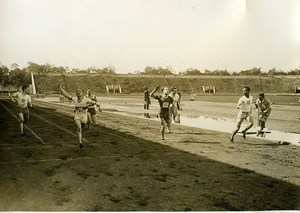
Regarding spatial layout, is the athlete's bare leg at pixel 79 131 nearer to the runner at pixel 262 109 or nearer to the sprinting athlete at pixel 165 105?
the sprinting athlete at pixel 165 105

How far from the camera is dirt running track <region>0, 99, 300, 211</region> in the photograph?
3059 millimetres

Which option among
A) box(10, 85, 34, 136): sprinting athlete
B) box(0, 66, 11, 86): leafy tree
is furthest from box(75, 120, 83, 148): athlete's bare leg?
box(0, 66, 11, 86): leafy tree

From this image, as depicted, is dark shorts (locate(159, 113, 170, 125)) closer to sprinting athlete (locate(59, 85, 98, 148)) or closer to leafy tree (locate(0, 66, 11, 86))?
sprinting athlete (locate(59, 85, 98, 148))

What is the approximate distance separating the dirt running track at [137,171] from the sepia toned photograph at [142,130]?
13 mm

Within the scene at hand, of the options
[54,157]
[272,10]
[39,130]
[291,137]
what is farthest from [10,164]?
[291,137]

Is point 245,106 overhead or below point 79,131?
overhead

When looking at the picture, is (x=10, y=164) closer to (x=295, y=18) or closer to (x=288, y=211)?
(x=288, y=211)

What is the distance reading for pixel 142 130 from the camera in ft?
16.3

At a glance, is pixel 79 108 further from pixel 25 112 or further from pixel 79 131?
pixel 25 112

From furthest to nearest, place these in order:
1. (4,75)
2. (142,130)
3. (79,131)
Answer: (142,130)
(79,131)
(4,75)

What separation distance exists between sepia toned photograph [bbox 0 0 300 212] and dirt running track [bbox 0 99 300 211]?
0.04ft

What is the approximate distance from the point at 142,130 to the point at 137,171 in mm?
1443

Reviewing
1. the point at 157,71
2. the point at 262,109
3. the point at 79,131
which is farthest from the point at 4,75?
the point at 262,109

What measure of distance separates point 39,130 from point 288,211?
3.07m
